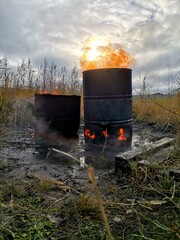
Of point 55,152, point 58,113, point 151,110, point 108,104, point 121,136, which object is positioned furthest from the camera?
point 151,110

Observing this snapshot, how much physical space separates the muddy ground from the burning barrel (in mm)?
855

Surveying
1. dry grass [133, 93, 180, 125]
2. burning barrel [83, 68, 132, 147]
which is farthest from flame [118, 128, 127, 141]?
dry grass [133, 93, 180, 125]

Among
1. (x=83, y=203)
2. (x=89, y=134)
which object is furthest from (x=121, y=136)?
(x=83, y=203)

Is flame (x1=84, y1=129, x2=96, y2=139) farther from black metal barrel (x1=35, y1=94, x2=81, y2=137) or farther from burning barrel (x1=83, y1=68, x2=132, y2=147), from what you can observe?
black metal barrel (x1=35, y1=94, x2=81, y2=137)

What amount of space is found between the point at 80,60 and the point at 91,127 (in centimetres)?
123

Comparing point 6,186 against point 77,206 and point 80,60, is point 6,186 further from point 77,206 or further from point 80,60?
point 80,60

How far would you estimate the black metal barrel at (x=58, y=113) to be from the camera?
4.53m

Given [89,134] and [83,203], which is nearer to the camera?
[83,203]

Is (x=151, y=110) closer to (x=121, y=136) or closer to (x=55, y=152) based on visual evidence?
(x=121, y=136)

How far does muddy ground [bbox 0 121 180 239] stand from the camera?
4.97 ft

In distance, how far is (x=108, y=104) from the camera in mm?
4129

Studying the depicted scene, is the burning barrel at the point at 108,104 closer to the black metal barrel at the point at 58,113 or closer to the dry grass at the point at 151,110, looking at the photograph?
the black metal barrel at the point at 58,113

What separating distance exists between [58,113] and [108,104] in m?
0.97

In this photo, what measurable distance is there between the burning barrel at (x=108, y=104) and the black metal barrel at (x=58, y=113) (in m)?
0.37
